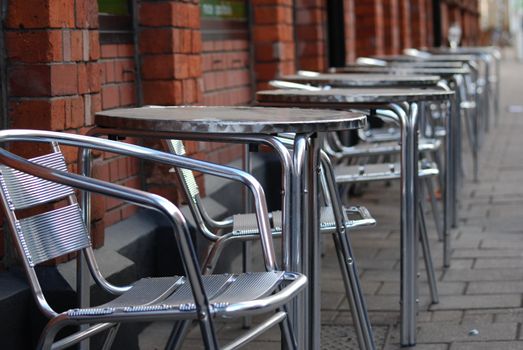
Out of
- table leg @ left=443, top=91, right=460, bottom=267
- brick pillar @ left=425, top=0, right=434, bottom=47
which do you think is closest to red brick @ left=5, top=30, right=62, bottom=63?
table leg @ left=443, top=91, right=460, bottom=267

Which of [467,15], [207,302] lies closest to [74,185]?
[207,302]

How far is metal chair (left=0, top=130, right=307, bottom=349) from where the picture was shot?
241 cm

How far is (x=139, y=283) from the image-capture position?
290cm

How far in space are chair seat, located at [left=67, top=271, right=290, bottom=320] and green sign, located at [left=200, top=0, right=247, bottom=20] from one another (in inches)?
142

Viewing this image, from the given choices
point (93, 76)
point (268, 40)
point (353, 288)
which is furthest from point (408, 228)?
point (268, 40)

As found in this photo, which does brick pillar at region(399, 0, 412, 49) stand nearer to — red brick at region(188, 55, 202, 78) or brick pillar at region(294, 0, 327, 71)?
brick pillar at region(294, 0, 327, 71)

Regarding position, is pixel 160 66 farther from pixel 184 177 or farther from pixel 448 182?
pixel 448 182

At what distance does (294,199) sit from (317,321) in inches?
21.6

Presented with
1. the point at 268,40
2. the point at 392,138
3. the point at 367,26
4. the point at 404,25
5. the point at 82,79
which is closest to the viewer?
the point at 82,79

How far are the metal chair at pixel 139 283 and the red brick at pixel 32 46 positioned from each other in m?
0.71

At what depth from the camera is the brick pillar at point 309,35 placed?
864 cm

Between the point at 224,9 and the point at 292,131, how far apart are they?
13.3ft

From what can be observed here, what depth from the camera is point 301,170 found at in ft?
9.16

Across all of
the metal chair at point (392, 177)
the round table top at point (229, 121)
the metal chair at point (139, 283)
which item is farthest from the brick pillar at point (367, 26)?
the metal chair at point (139, 283)
